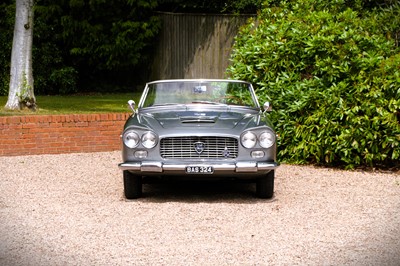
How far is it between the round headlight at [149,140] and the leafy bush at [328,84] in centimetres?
333

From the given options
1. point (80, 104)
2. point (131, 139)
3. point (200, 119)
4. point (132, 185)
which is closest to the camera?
point (131, 139)

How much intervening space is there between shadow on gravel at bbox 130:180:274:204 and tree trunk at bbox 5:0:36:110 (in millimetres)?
6153

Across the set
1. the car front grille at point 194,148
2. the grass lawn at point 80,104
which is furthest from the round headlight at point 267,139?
the grass lawn at point 80,104

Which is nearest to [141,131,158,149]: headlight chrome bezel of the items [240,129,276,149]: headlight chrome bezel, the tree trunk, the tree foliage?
[240,129,276,149]: headlight chrome bezel

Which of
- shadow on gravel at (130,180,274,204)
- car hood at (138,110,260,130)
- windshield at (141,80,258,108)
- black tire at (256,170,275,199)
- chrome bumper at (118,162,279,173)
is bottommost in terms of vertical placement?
shadow on gravel at (130,180,274,204)

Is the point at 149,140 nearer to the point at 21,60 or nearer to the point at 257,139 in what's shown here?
the point at 257,139

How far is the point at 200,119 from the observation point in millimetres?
9109

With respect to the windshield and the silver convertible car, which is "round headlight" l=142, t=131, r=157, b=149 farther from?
the windshield

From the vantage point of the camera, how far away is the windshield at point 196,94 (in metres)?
9.99

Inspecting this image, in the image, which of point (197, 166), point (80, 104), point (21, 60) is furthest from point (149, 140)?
point (80, 104)

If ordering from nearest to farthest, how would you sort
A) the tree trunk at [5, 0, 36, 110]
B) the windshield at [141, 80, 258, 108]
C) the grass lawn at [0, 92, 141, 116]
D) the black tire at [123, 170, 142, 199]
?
the black tire at [123, 170, 142, 199]
the windshield at [141, 80, 258, 108]
the tree trunk at [5, 0, 36, 110]
the grass lawn at [0, 92, 141, 116]

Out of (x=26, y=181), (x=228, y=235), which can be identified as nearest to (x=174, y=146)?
(x=228, y=235)

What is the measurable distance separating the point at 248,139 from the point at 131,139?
4.23 ft

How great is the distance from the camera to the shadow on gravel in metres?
9.17
